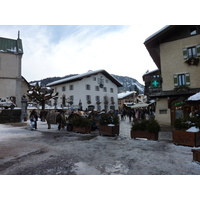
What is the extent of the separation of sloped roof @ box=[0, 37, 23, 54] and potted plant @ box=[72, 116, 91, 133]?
21.4m

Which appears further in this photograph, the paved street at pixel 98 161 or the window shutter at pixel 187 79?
the window shutter at pixel 187 79

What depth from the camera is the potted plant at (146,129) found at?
7.22 m

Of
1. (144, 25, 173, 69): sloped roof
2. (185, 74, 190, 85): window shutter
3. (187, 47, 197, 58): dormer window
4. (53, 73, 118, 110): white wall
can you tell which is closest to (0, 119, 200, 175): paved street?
(185, 74, 190, 85): window shutter

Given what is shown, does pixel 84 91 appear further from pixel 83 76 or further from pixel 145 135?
pixel 145 135

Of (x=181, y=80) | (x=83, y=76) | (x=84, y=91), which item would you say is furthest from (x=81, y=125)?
(x=84, y=91)

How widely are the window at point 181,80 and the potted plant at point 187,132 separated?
9.00 m

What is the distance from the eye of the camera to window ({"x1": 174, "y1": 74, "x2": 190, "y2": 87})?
14.2 meters

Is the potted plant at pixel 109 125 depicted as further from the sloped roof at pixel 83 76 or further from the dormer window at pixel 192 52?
the sloped roof at pixel 83 76

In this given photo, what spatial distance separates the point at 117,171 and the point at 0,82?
2590cm

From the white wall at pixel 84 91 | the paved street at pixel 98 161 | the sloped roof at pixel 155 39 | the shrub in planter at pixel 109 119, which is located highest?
the sloped roof at pixel 155 39

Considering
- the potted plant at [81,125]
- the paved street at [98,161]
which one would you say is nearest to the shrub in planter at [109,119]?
the potted plant at [81,125]

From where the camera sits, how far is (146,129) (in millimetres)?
7551

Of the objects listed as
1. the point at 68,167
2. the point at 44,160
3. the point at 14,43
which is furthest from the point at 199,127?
the point at 14,43
